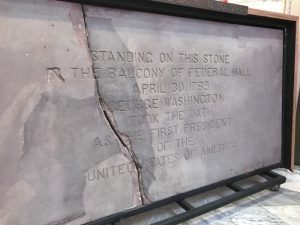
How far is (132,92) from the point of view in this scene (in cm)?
119

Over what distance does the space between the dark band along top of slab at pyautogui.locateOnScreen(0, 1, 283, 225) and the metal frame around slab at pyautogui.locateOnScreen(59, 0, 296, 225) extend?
0.03m

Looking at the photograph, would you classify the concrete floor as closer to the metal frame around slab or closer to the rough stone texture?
the metal frame around slab

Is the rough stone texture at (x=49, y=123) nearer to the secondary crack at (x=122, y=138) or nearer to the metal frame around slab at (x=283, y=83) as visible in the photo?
the secondary crack at (x=122, y=138)

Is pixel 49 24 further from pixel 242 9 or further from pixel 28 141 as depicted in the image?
pixel 242 9

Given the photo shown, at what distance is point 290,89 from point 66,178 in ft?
4.51

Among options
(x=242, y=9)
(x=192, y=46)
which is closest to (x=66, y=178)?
(x=192, y=46)

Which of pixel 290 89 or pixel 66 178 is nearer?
pixel 66 178

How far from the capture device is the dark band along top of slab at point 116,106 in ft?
3.17

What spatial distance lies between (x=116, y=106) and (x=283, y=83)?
111 centimetres

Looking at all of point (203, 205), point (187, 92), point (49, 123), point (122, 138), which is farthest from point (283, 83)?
point (49, 123)

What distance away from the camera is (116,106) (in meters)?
1.16

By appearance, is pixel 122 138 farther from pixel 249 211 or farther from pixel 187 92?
pixel 249 211

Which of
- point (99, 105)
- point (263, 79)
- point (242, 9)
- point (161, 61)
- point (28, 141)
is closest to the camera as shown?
point (28, 141)

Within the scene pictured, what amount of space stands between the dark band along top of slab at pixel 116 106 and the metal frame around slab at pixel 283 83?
31 mm
